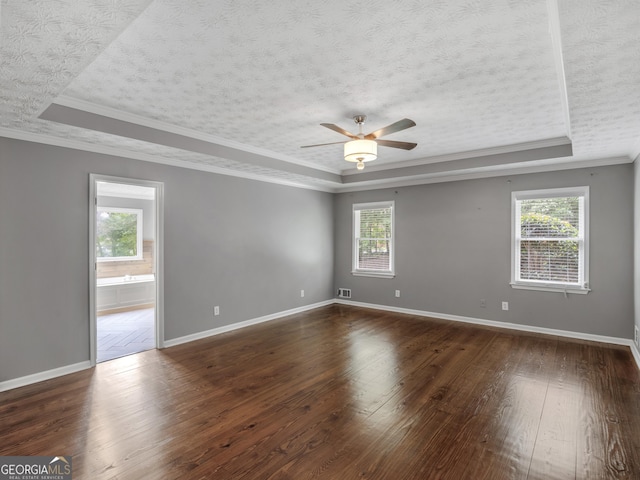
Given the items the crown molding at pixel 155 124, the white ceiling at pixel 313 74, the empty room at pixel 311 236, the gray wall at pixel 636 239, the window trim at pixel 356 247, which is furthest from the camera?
the window trim at pixel 356 247

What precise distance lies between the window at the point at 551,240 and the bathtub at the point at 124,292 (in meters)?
6.42

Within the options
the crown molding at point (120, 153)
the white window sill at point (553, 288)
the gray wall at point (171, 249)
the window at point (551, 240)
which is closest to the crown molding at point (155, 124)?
the crown molding at point (120, 153)

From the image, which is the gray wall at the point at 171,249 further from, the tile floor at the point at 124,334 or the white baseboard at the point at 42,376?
the tile floor at the point at 124,334

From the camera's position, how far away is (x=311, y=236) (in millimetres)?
6699

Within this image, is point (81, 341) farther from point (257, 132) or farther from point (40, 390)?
point (257, 132)

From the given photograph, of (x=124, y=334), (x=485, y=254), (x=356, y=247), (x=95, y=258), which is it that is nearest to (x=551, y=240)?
(x=485, y=254)

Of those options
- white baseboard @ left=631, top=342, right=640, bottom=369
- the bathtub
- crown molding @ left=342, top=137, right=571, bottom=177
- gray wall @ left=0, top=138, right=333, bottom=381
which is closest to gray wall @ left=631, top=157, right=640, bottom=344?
white baseboard @ left=631, top=342, right=640, bottom=369

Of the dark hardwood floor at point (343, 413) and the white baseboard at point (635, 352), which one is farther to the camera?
the white baseboard at point (635, 352)

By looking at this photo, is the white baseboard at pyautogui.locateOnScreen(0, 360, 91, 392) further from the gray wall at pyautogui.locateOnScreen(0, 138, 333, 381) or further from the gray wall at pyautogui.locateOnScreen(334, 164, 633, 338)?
the gray wall at pyautogui.locateOnScreen(334, 164, 633, 338)

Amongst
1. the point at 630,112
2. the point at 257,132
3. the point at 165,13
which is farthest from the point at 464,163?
the point at 165,13

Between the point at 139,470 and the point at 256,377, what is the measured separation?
4.84 feet

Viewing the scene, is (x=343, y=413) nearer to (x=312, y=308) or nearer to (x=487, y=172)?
(x=312, y=308)

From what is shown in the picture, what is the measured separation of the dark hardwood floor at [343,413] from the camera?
2.12m

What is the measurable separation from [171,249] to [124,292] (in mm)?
3271
